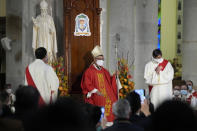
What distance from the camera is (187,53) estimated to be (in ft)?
34.6

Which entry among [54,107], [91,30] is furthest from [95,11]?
[54,107]

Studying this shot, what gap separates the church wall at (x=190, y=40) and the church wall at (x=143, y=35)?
4.20 feet

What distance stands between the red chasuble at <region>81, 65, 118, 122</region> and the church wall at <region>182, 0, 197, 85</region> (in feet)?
9.58

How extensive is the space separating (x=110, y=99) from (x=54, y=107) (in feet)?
22.6

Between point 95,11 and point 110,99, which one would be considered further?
point 95,11

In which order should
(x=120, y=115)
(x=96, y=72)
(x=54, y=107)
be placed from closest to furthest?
(x=54, y=107)
(x=120, y=115)
(x=96, y=72)

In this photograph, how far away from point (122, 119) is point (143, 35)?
839cm

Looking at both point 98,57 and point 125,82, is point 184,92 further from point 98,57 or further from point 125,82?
point 98,57

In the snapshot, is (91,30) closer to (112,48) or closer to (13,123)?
(112,48)

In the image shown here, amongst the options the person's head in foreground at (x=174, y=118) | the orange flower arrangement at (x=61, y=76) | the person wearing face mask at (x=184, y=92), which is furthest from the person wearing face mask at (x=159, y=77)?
the person's head in foreground at (x=174, y=118)

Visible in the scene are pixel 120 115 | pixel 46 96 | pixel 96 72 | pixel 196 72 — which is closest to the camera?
pixel 120 115

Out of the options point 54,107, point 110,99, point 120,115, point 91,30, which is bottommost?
point 110,99

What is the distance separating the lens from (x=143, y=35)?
11.5 meters

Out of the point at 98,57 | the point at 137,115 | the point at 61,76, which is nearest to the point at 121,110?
the point at 137,115
